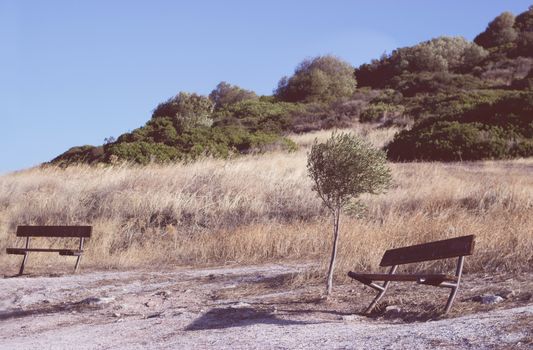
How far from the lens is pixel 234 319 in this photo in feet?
23.5

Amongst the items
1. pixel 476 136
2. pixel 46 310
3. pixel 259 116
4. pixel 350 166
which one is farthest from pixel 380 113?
pixel 46 310

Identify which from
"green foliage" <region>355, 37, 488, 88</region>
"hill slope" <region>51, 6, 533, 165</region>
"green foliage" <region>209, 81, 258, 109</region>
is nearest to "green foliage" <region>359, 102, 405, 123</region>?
"hill slope" <region>51, 6, 533, 165</region>

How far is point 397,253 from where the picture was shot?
24.1 ft

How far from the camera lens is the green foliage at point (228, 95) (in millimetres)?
47000

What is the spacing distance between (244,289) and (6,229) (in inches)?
332

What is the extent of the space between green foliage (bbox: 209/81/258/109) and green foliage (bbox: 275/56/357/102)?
96.6 inches

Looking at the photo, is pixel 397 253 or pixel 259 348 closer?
pixel 259 348

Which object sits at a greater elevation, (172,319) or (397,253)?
(397,253)

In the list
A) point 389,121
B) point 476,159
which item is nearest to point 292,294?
point 476,159

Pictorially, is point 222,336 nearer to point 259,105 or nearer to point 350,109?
point 350,109

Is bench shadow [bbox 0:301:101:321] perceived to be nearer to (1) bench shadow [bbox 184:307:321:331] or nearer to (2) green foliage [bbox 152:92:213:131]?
(1) bench shadow [bbox 184:307:321:331]

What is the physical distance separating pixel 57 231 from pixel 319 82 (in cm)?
3195

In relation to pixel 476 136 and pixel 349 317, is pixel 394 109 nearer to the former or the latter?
pixel 476 136

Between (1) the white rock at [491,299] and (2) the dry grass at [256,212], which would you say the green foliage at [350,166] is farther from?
(1) the white rock at [491,299]
